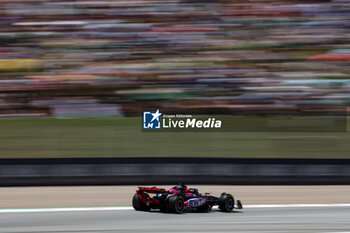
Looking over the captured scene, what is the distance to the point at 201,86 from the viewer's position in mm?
13875

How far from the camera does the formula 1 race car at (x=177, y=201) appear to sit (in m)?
6.95

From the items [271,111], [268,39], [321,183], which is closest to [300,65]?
[268,39]

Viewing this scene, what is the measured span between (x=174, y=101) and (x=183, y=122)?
138 centimetres

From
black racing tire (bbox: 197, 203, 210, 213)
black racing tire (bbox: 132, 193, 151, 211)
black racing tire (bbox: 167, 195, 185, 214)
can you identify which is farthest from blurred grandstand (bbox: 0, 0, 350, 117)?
black racing tire (bbox: 167, 195, 185, 214)

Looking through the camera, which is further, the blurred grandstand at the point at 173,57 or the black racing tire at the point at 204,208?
the blurred grandstand at the point at 173,57

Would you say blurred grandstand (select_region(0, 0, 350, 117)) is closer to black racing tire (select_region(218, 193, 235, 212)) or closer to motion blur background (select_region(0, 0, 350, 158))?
motion blur background (select_region(0, 0, 350, 158))

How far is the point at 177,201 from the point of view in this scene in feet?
22.7

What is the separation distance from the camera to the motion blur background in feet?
38.1

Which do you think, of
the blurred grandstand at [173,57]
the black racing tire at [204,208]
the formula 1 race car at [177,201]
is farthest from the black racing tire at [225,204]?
the blurred grandstand at [173,57]

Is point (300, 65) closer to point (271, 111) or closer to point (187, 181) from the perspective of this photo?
point (271, 111)

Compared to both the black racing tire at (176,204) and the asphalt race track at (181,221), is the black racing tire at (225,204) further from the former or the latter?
the black racing tire at (176,204)

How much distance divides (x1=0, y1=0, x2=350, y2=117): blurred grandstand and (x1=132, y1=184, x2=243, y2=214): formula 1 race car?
5.64 meters

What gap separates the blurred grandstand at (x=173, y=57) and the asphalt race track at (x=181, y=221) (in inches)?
219

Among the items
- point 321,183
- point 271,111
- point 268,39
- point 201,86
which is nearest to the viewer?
point 321,183
